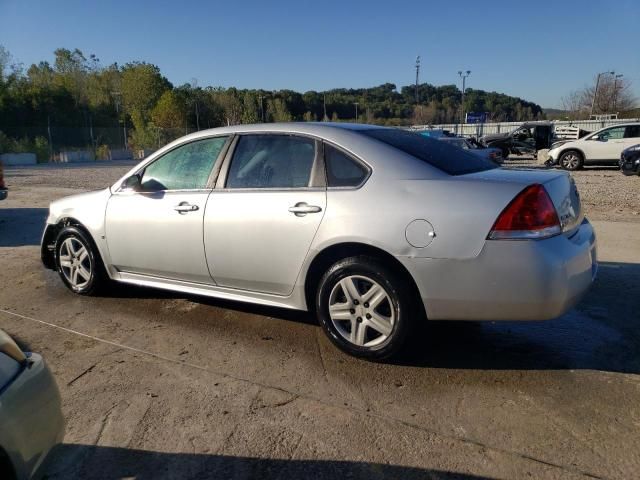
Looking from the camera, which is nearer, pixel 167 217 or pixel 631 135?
pixel 167 217

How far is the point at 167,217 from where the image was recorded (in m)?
3.96

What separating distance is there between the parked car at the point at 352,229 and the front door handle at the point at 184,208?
0.03ft

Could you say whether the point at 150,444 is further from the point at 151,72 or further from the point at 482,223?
the point at 151,72

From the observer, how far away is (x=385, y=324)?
3.14m

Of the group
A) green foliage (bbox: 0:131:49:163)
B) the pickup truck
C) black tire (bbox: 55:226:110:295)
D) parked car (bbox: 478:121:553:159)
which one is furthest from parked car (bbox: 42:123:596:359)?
green foliage (bbox: 0:131:49:163)

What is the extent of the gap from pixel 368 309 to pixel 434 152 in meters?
1.20

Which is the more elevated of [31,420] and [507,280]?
[507,280]

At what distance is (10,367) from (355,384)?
1.86 metres

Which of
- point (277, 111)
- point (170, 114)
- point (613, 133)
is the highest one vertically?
point (277, 111)

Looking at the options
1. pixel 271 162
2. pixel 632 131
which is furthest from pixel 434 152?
pixel 632 131

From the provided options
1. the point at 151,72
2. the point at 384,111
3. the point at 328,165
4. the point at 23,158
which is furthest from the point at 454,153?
the point at 384,111

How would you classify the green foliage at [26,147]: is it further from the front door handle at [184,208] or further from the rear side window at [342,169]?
the rear side window at [342,169]

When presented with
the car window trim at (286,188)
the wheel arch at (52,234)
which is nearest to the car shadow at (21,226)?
the wheel arch at (52,234)

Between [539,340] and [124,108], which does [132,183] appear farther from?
[124,108]
